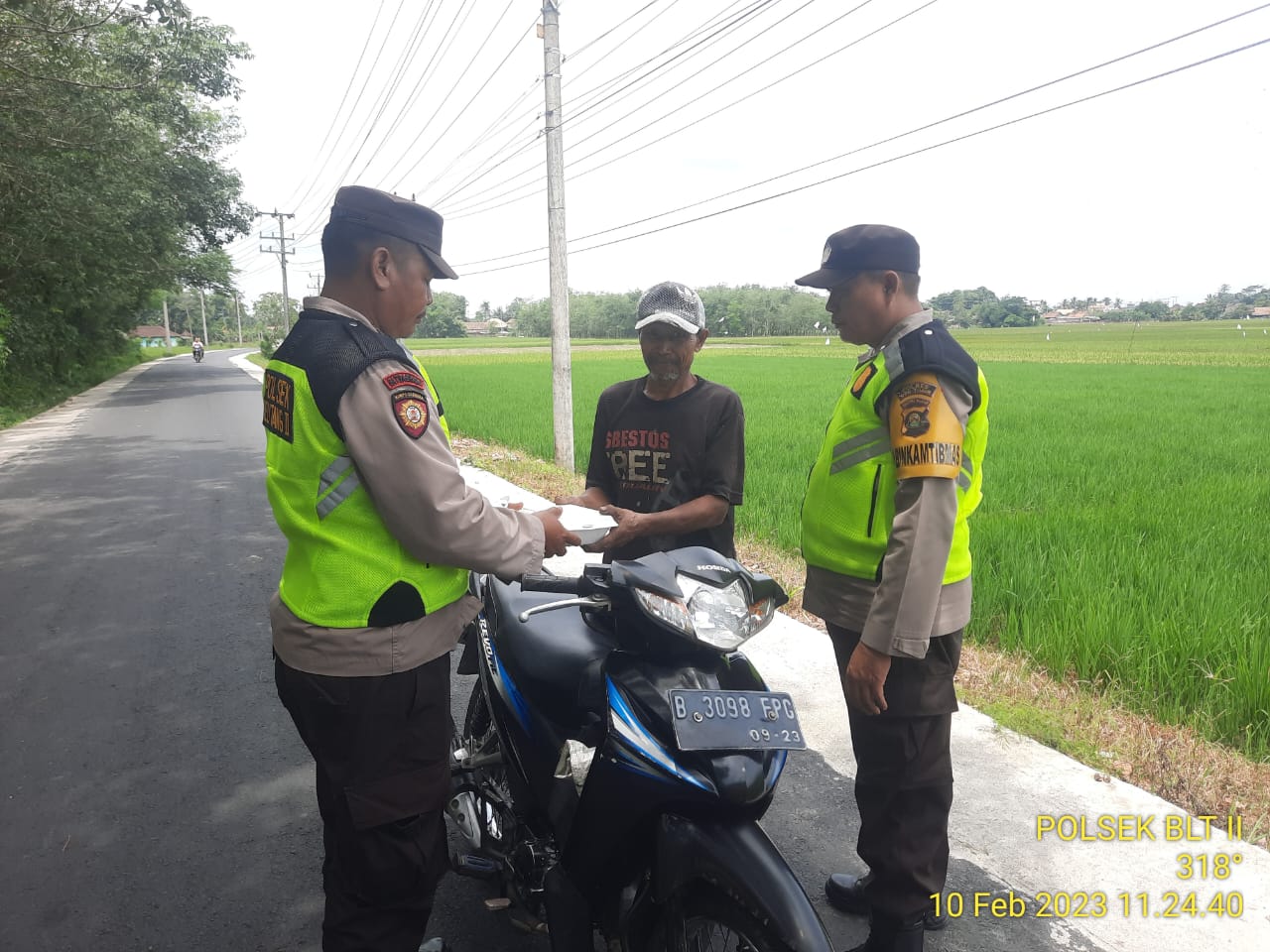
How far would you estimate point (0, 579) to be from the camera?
5.39 meters

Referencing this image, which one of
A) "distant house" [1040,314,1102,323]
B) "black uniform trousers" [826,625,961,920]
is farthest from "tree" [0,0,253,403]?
"distant house" [1040,314,1102,323]

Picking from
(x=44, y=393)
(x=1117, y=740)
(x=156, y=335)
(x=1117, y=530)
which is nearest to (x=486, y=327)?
(x=156, y=335)

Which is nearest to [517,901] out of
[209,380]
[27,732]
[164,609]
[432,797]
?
[432,797]

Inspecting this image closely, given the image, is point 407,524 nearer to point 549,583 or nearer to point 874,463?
point 549,583

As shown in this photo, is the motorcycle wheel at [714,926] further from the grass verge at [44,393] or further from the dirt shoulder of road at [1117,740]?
the grass verge at [44,393]

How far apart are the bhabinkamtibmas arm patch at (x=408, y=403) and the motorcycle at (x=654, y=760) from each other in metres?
0.42

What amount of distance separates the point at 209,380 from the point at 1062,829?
1107 inches

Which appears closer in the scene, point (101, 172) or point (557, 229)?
point (557, 229)

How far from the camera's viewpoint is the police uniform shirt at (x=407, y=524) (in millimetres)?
1507

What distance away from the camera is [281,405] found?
1.60 meters

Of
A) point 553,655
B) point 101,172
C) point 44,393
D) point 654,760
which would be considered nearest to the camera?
point 654,760

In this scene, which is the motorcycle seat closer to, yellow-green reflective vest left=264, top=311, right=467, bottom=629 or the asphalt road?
yellow-green reflective vest left=264, top=311, right=467, bottom=629

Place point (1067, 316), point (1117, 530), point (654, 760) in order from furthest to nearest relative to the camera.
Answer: point (1067, 316) → point (1117, 530) → point (654, 760)

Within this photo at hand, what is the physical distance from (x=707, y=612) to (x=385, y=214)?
0.99m
